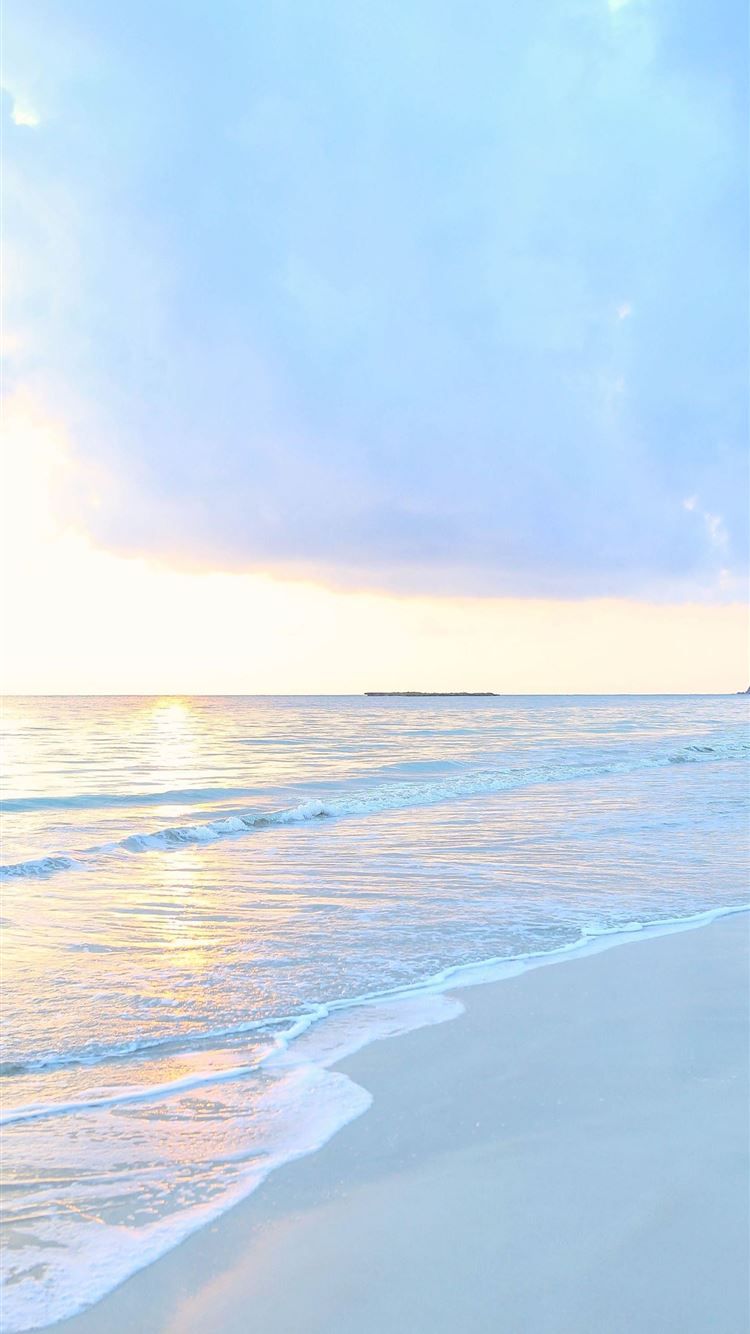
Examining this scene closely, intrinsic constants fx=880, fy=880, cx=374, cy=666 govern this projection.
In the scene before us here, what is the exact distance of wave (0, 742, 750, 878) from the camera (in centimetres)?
1295

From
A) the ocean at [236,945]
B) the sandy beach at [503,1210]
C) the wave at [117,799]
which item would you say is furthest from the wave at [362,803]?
the sandy beach at [503,1210]

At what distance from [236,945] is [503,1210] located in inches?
180

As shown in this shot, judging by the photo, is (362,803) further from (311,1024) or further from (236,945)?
(311,1024)

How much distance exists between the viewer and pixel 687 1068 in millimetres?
4395

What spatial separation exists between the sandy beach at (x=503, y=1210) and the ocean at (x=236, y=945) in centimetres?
23

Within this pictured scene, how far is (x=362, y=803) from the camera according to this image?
19.2 metres

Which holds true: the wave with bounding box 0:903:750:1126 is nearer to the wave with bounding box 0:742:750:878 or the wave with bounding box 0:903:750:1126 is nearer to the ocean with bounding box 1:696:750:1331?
the ocean with bounding box 1:696:750:1331

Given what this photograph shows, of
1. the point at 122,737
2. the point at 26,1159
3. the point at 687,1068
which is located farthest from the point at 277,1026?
the point at 122,737

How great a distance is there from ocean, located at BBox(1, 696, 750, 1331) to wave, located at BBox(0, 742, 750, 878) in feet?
0.31

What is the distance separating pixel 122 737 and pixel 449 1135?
45200 millimetres

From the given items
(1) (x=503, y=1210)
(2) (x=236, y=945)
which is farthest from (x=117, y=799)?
(1) (x=503, y=1210)

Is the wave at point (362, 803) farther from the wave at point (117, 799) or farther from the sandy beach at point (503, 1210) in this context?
the sandy beach at point (503, 1210)

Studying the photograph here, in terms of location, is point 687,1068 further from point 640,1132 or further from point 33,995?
point 33,995

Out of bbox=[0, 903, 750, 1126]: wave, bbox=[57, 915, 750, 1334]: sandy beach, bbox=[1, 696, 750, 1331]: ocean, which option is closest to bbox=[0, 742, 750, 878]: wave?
bbox=[1, 696, 750, 1331]: ocean
